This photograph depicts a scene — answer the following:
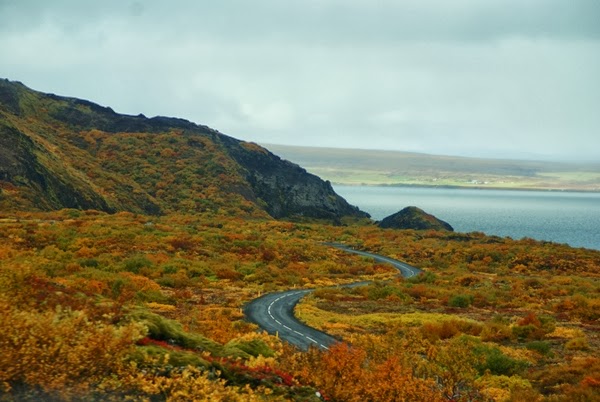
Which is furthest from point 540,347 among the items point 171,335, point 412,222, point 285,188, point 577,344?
point 285,188

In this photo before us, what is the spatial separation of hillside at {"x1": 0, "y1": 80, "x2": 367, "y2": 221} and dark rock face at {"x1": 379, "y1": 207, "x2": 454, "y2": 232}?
16548mm

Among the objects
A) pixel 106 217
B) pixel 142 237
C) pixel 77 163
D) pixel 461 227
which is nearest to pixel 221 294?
pixel 142 237

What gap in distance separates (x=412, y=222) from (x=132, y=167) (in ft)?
211

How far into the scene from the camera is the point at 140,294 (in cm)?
3234

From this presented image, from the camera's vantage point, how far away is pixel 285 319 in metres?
31.4

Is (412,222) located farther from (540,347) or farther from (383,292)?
(540,347)

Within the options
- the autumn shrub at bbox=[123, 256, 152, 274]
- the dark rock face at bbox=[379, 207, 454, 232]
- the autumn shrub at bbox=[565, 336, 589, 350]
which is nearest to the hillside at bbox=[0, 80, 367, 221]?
the dark rock face at bbox=[379, 207, 454, 232]

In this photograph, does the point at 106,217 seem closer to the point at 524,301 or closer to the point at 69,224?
the point at 69,224

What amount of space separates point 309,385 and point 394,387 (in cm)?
198

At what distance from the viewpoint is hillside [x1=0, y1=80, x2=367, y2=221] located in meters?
84.1

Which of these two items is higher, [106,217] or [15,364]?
[15,364]

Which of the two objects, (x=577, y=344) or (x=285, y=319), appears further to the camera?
(x=285, y=319)

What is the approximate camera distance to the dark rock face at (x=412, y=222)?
114 m

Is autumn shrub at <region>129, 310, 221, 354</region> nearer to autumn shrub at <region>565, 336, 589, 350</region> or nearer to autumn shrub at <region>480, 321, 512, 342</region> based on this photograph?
autumn shrub at <region>480, 321, 512, 342</region>
